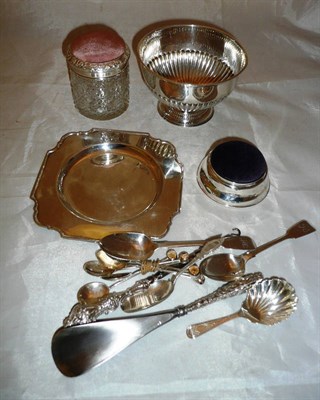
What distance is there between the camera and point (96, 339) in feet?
1.37

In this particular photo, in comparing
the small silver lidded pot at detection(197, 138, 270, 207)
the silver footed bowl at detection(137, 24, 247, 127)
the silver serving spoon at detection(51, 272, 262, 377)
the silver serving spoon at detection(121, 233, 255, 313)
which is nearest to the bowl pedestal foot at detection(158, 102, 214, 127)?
the silver footed bowl at detection(137, 24, 247, 127)

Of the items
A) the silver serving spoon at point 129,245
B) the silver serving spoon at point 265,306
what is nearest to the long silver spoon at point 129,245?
the silver serving spoon at point 129,245

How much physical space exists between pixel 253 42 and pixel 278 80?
15 cm

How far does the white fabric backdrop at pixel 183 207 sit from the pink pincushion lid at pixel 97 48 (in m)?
0.12

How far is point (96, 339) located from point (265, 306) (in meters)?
0.19

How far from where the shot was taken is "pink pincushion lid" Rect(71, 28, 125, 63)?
59cm

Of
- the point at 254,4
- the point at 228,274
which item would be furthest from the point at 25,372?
the point at 254,4

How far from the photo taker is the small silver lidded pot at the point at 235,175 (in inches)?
21.6

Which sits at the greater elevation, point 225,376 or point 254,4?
point 254,4

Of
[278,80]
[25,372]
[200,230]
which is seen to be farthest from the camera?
[278,80]

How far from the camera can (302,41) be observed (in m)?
0.86

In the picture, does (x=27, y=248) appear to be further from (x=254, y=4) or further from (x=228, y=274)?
(x=254, y=4)

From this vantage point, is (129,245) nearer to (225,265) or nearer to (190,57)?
(225,265)

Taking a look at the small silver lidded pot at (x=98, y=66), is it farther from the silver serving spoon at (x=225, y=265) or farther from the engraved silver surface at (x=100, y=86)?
the silver serving spoon at (x=225, y=265)
